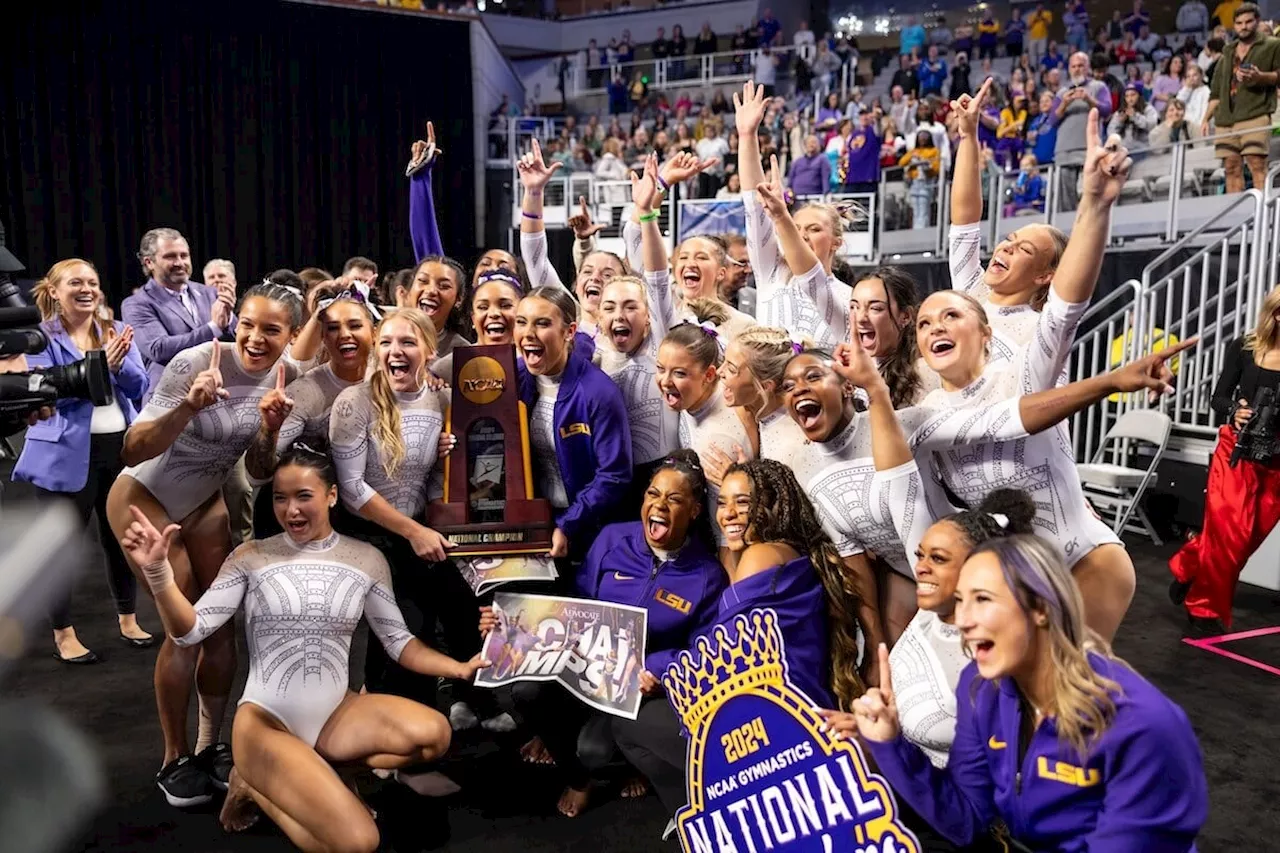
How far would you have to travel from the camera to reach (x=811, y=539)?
8.84 feet

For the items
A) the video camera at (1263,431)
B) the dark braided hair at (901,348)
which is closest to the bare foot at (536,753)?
the dark braided hair at (901,348)

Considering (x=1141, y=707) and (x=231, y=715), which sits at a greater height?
(x=1141, y=707)

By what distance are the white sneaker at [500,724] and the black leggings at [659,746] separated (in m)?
0.92

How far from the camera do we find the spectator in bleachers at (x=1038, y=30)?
14680 mm

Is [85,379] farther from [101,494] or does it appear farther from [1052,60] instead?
[1052,60]

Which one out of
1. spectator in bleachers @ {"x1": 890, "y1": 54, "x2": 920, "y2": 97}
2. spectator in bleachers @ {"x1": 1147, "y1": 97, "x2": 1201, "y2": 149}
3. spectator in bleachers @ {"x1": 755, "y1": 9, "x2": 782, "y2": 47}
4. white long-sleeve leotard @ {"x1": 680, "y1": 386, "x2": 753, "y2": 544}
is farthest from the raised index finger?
spectator in bleachers @ {"x1": 755, "y1": 9, "x2": 782, "y2": 47}

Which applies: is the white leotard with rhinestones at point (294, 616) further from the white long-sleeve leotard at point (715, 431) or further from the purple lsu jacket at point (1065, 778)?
the purple lsu jacket at point (1065, 778)

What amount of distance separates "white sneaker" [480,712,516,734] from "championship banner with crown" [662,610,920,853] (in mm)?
1277

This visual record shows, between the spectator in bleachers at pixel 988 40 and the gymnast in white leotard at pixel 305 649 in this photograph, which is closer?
the gymnast in white leotard at pixel 305 649

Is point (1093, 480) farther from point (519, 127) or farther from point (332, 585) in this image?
point (519, 127)

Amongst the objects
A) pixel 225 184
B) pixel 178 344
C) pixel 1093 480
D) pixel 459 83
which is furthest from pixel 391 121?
pixel 1093 480

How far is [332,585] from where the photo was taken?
114 inches

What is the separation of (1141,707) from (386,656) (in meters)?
2.33

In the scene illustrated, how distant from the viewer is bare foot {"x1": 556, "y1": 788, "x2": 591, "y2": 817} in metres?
3.08
